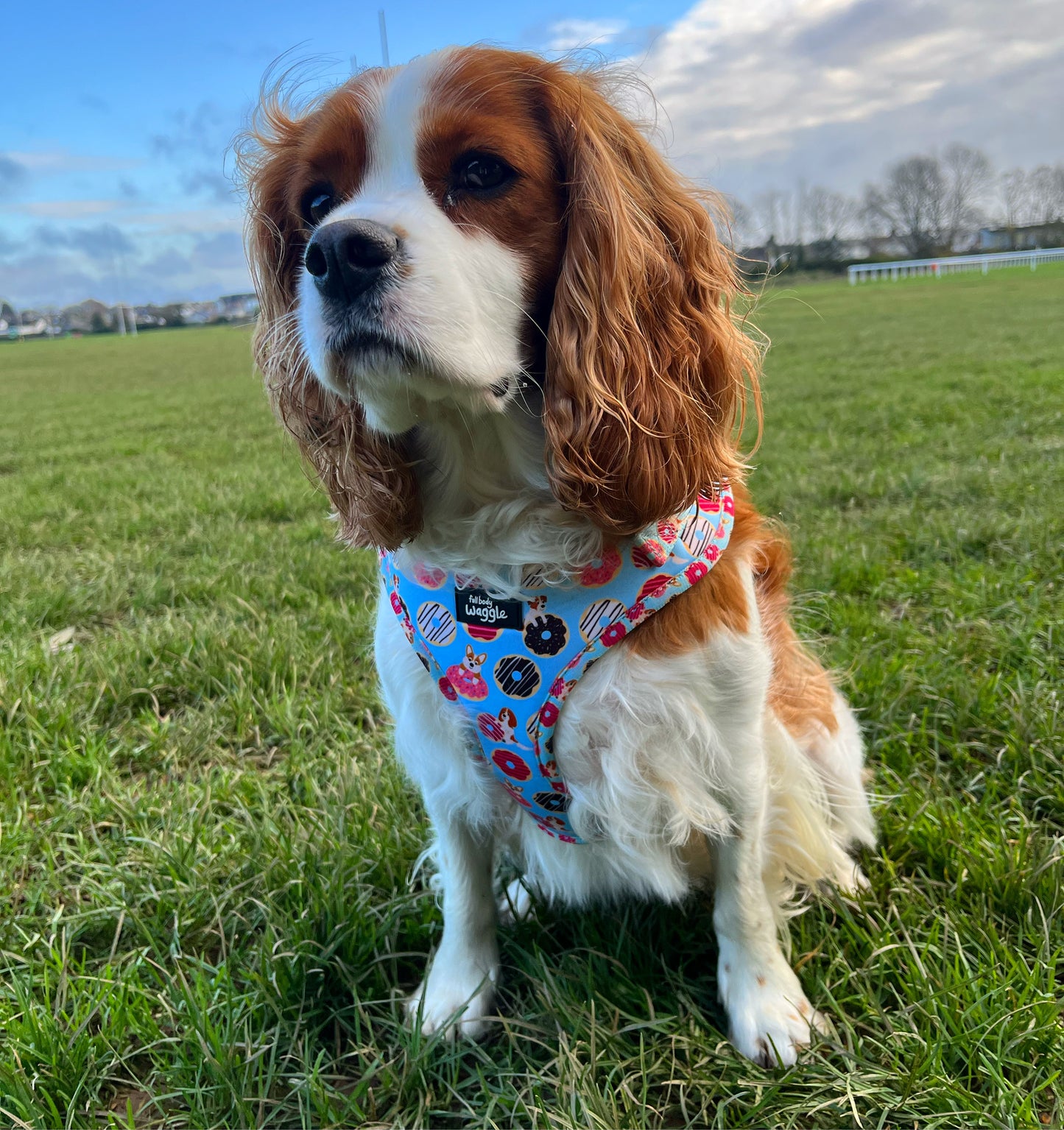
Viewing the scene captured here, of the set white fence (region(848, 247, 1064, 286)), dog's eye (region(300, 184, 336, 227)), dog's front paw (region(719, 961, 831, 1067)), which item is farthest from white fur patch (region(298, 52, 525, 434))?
white fence (region(848, 247, 1064, 286))

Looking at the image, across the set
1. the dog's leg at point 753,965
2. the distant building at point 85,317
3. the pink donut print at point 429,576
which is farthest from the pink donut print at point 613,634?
the distant building at point 85,317

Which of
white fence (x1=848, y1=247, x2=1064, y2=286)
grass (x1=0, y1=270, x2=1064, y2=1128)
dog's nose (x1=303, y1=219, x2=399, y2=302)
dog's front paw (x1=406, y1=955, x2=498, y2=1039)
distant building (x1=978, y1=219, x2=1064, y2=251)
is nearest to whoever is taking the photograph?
dog's nose (x1=303, y1=219, x2=399, y2=302)

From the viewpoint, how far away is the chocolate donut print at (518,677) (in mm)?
1749

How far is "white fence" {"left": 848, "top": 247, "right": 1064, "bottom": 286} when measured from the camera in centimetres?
5781

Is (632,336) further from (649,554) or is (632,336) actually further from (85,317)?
(85,317)

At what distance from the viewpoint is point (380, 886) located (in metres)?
2.28

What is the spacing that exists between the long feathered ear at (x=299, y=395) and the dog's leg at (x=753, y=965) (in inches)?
42.9

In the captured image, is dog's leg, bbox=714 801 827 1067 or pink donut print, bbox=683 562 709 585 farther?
dog's leg, bbox=714 801 827 1067

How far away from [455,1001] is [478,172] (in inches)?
71.0

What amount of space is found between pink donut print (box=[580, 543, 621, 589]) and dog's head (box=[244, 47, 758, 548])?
0.23 feet

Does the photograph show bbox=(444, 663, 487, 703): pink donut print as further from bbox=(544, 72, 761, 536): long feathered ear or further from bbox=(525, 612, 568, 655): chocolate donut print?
bbox=(544, 72, 761, 536): long feathered ear

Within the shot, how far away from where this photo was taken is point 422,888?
234 centimetres

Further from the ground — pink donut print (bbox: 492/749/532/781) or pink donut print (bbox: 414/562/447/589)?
pink donut print (bbox: 414/562/447/589)

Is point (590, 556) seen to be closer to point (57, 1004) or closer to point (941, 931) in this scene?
point (941, 931)
